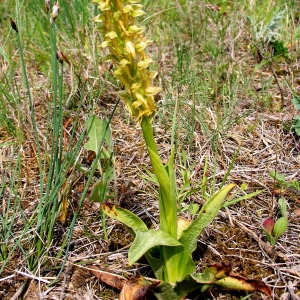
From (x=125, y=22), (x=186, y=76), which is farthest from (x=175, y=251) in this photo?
(x=186, y=76)

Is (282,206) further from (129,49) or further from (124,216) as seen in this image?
(129,49)

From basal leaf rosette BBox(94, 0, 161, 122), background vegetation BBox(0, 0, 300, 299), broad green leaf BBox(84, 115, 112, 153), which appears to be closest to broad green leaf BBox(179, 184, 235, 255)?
background vegetation BBox(0, 0, 300, 299)

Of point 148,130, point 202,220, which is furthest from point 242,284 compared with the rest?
point 148,130

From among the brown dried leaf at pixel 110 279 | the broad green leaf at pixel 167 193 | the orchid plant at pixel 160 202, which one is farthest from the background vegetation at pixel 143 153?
the broad green leaf at pixel 167 193

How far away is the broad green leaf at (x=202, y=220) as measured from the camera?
4.78ft

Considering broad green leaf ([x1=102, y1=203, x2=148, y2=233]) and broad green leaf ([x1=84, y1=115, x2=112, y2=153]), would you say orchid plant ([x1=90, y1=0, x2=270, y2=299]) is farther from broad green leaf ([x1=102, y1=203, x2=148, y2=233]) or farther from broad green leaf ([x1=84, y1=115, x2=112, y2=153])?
broad green leaf ([x1=84, y1=115, x2=112, y2=153])

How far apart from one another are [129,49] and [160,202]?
1.83 feet

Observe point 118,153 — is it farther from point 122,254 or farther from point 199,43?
point 199,43

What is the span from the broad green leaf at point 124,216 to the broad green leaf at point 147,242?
17 centimetres

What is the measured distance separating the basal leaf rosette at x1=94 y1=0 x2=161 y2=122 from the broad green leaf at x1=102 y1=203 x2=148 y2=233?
38 centimetres

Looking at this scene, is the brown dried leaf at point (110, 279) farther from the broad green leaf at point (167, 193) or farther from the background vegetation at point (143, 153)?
the broad green leaf at point (167, 193)

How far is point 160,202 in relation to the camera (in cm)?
147

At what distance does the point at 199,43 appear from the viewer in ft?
9.86

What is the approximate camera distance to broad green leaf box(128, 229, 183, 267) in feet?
4.27
